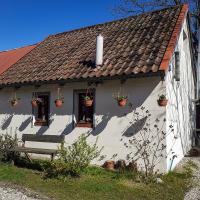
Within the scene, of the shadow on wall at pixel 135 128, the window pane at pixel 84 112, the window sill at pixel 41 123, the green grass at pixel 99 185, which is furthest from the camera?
the window sill at pixel 41 123

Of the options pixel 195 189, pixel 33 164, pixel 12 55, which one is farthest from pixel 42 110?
pixel 12 55

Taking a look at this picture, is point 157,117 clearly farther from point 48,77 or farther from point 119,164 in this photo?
point 48,77

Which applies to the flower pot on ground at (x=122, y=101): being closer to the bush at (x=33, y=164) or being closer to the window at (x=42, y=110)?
the bush at (x=33, y=164)

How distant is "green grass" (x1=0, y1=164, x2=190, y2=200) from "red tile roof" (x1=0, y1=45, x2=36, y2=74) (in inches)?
395

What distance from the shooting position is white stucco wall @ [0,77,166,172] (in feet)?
32.1

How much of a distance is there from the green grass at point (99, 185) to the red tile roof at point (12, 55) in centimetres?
1003

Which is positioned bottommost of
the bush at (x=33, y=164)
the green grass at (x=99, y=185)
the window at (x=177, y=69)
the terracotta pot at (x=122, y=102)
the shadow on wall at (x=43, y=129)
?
the green grass at (x=99, y=185)

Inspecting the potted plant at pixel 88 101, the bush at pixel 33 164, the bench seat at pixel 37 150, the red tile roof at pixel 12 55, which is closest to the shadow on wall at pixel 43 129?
the bush at pixel 33 164

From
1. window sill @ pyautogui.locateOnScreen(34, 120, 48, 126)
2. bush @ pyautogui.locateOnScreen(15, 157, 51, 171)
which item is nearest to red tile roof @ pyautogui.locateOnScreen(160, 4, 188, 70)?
bush @ pyautogui.locateOnScreen(15, 157, 51, 171)

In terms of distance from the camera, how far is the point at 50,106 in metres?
12.2

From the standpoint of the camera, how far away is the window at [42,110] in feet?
40.9

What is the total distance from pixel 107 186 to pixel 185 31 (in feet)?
27.7

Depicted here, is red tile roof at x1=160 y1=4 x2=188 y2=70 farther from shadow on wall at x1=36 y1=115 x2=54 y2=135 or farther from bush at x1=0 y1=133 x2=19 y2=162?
bush at x1=0 y1=133 x2=19 y2=162

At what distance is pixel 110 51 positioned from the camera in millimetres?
12023
